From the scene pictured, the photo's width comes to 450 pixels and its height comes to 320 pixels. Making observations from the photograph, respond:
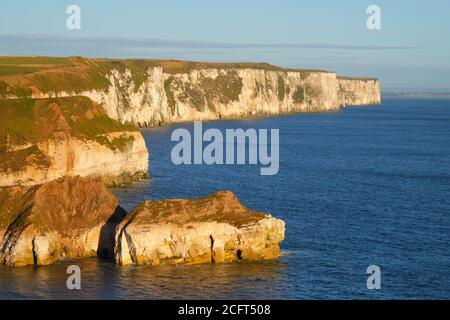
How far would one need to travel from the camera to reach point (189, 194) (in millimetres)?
91312

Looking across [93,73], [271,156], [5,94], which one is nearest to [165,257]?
[5,94]

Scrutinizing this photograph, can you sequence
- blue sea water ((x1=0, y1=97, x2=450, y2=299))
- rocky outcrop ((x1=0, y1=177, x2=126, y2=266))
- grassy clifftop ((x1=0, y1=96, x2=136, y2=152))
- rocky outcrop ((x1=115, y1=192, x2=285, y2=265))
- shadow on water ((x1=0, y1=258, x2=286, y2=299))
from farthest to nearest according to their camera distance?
grassy clifftop ((x1=0, y1=96, x2=136, y2=152)) < rocky outcrop ((x1=0, y1=177, x2=126, y2=266)) < rocky outcrop ((x1=115, y1=192, x2=285, y2=265)) < blue sea water ((x1=0, y1=97, x2=450, y2=299)) < shadow on water ((x1=0, y1=258, x2=286, y2=299))

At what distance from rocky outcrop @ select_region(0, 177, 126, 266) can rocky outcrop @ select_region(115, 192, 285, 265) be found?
144 inches

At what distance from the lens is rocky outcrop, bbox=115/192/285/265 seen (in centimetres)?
5697

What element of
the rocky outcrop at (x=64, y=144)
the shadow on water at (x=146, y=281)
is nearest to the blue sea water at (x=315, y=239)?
the shadow on water at (x=146, y=281)

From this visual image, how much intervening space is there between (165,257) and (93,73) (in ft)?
324

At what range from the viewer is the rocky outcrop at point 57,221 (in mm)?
58781

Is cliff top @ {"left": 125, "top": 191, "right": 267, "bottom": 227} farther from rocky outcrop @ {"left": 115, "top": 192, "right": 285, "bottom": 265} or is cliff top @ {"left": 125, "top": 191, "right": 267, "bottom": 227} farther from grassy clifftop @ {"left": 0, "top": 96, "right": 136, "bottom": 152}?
grassy clifftop @ {"left": 0, "top": 96, "right": 136, "bottom": 152}

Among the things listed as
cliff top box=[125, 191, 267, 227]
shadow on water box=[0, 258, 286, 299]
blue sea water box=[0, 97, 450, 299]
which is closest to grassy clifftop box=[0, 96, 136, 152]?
blue sea water box=[0, 97, 450, 299]

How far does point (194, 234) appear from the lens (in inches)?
2249

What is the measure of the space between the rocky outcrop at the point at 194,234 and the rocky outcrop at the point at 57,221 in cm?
365

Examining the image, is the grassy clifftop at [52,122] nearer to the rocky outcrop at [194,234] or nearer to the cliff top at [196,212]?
the cliff top at [196,212]

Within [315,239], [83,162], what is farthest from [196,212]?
[83,162]
